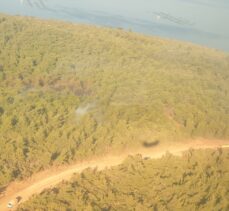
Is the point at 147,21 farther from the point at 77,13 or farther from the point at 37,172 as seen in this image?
the point at 37,172

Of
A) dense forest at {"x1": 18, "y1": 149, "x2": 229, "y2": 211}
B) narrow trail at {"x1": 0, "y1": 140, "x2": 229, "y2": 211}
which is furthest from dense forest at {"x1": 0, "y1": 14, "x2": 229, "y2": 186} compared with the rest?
dense forest at {"x1": 18, "y1": 149, "x2": 229, "y2": 211}

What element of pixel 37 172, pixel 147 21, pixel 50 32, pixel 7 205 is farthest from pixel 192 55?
pixel 7 205

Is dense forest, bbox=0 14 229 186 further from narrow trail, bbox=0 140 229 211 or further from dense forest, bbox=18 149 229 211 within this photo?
dense forest, bbox=18 149 229 211

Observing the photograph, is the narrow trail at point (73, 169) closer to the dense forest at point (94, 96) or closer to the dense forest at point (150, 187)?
the dense forest at point (94, 96)

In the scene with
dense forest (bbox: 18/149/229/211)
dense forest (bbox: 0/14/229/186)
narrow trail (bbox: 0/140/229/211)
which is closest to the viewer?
dense forest (bbox: 18/149/229/211)

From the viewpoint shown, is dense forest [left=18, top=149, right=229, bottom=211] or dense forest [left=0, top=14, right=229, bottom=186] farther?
dense forest [left=0, top=14, right=229, bottom=186]

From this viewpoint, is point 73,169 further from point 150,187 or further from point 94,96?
point 94,96

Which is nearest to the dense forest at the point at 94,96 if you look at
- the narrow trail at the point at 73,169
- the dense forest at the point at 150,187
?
the narrow trail at the point at 73,169
